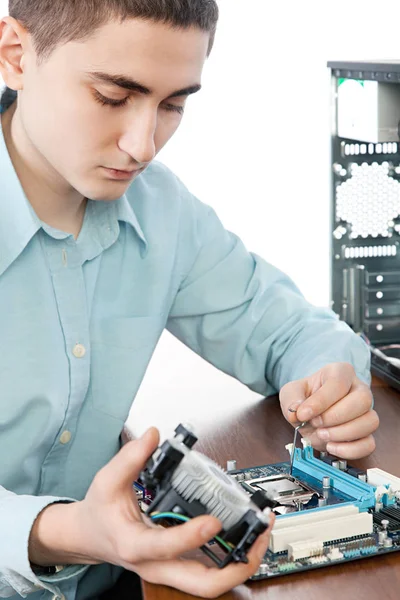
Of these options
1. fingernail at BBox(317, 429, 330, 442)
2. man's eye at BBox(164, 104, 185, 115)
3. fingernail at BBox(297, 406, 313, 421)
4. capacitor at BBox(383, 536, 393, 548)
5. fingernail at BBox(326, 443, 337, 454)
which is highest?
man's eye at BBox(164, 104, 185, 115)

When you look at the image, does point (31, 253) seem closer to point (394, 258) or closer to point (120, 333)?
point (120, 333)

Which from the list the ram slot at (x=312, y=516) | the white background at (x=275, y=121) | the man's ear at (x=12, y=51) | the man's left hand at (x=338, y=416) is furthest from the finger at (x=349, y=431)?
the white background at (x=275, y=121)

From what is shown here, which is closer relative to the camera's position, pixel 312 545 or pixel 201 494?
pixel 201 494

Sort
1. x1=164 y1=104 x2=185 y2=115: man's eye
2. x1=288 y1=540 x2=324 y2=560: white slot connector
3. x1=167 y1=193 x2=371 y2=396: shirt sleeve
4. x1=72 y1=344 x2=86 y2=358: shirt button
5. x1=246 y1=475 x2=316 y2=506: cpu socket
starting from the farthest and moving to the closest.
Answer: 1. x1=167 y1=193 x2=371 y2=396: shirt sleeve
2. x1=72 y1=344 x2=86 y2=358: shirt button
3. x1=164 y1=104 x2=185 y2=115: man's eye
4. x1=246 y1=475 x2=316 y2=506: cpu socket
5. x1=288 y1=540 x2=324 y2=560: white slot connector

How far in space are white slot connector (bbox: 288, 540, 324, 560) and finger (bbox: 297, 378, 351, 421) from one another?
0.81 feet

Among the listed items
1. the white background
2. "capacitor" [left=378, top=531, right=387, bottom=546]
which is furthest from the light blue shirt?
the white background

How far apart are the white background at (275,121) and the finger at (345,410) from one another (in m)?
1.93

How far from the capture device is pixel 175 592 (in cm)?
81

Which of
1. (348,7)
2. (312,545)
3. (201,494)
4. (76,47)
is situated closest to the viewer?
(201,494)

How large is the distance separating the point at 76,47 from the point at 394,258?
807 mm

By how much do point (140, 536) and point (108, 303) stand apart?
584 mm

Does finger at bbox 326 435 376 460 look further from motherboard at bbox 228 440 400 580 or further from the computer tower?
the computer tower

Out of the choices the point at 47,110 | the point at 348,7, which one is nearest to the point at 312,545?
the point at 47,110

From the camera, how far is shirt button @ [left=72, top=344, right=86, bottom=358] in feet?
3.97
